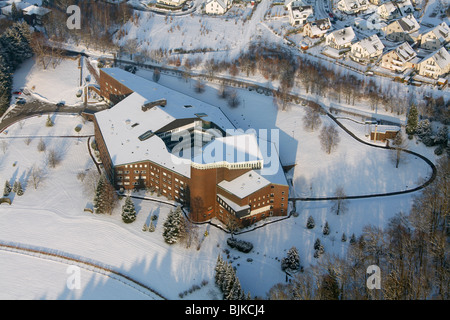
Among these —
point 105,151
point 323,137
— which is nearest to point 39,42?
point 105,151

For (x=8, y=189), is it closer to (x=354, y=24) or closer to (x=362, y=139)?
(x=362, y=139)

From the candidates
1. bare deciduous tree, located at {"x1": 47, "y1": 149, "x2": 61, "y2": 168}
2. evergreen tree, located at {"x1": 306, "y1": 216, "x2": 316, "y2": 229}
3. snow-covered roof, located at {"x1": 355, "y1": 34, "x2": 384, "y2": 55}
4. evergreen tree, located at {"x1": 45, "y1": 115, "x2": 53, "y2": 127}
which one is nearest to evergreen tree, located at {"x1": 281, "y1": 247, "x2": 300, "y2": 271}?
evergreen tree, located at {"x1": 306, "y1": 216, "x2": 316, "y2": 229}

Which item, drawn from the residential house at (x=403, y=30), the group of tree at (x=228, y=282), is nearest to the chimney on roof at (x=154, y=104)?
the group of tree at (x=228, y=282)

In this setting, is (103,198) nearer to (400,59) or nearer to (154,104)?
(154,104)

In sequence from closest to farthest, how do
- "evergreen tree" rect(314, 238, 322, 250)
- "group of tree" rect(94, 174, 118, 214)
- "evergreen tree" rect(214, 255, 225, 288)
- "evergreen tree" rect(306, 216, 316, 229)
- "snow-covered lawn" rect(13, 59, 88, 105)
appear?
1. "evergreen tree" rect(214, 255, 225, 288)
2. "evergreen tree" rect(314, 238, 322, 250)
3. "evergreen tree" rect(306, 216, 316, 229)
4. "group of tree" rect(94, 174, 118, 214)
5. "snow-covered lawn" rect(13, 59, 88, 105)

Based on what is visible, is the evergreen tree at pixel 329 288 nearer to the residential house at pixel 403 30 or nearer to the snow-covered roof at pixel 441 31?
the snow-covered roof at pixel 441 31

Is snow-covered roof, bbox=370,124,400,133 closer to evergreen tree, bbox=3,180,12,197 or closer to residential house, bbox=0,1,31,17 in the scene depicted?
evergreen tree, bbox=3,180,12,197
